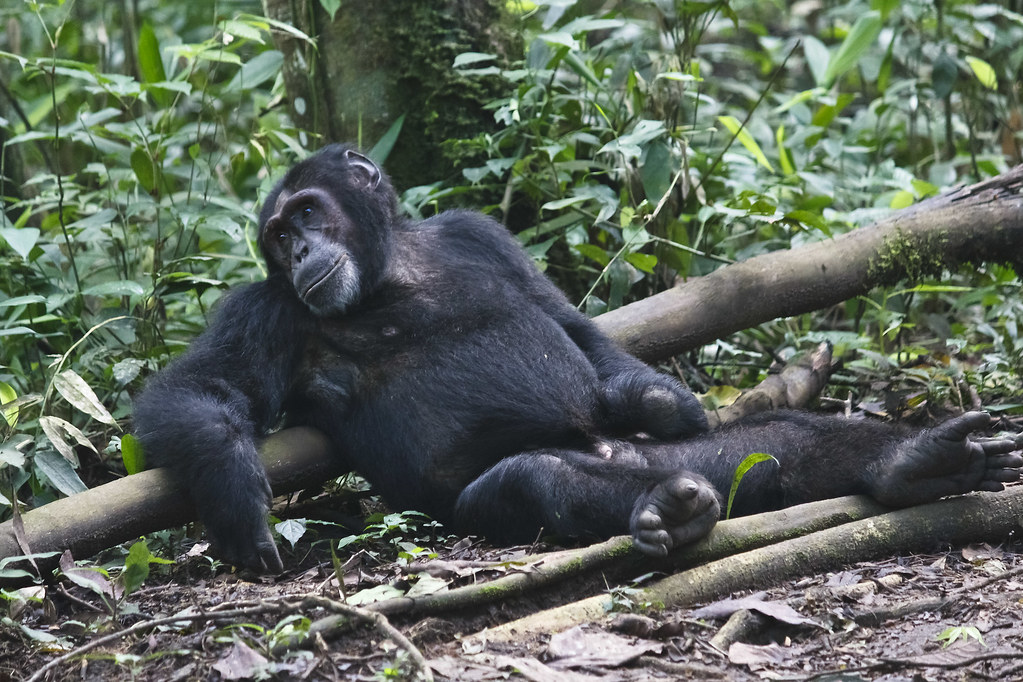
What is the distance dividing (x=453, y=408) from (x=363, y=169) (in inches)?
53.9

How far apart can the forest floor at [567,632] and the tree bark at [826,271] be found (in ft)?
5.40

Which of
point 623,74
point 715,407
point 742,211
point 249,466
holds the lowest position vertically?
point 715,407

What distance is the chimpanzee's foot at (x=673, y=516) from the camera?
3428mm

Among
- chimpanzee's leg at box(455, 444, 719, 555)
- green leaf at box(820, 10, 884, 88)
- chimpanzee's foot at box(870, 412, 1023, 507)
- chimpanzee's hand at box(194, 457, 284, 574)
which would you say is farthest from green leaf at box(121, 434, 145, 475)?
green leaf at box(820, 10, 884, 88)

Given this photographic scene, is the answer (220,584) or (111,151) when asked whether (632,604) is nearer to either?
(220,584)

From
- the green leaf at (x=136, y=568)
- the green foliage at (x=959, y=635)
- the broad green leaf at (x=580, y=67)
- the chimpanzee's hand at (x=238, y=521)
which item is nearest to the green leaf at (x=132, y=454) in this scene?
the chimpanzee's hand at (x=238, y=521)

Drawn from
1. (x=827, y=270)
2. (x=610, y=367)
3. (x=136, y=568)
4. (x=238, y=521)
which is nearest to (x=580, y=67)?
(x=827, y=270)

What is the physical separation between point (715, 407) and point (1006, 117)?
4.91 metres

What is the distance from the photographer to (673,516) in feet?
11.4

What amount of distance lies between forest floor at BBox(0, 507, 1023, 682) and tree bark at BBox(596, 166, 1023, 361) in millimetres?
1647

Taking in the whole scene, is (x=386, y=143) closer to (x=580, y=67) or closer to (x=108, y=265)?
(x=580, y=67)

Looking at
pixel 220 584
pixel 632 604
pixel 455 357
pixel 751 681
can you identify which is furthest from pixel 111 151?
pixel 751 681

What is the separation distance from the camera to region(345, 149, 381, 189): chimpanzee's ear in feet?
16.2

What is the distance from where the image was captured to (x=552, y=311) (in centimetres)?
493
